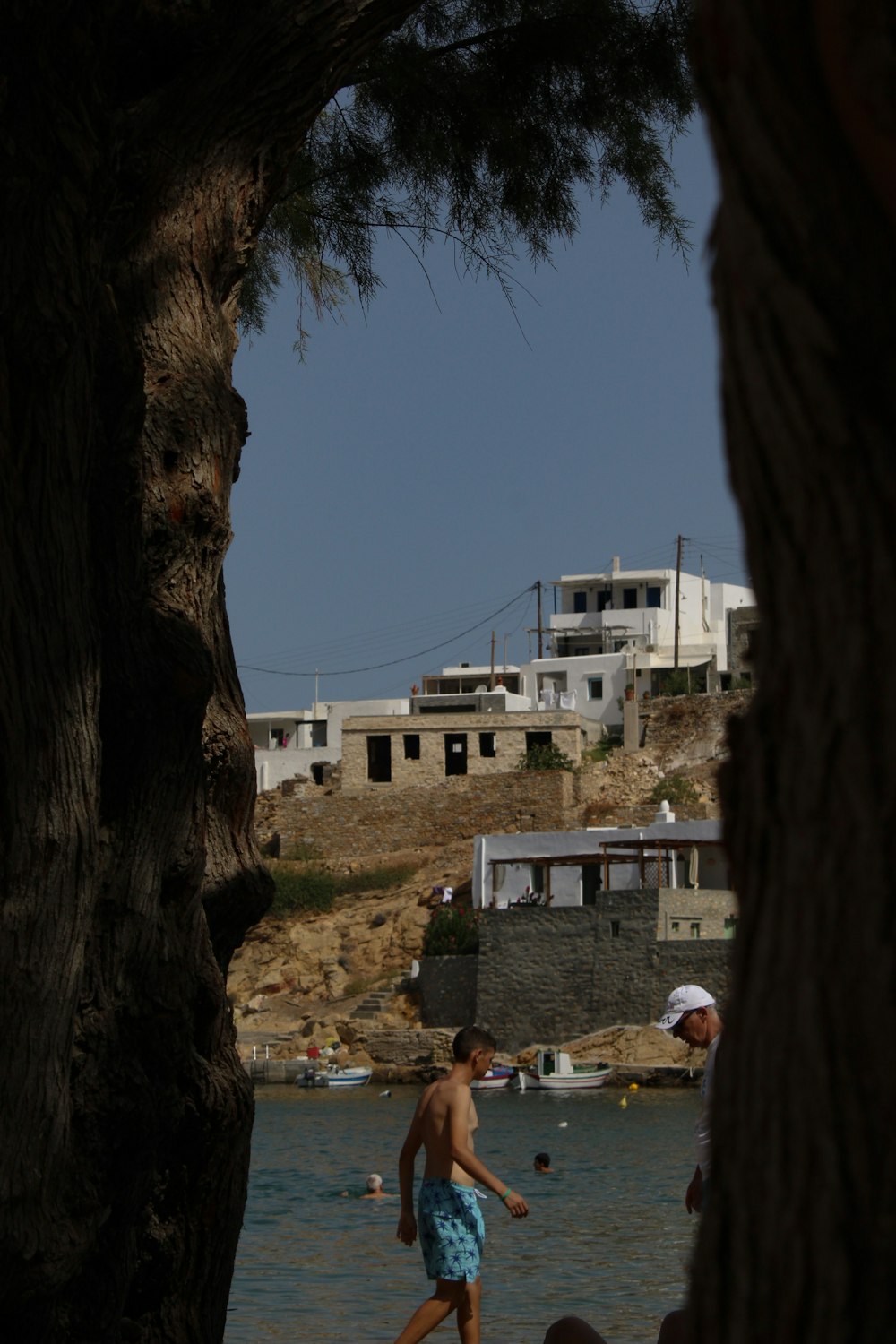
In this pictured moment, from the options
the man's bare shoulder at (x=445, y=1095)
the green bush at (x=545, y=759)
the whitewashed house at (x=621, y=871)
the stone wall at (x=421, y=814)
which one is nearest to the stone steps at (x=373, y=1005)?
the whitewashed house at (x=621, y=871)

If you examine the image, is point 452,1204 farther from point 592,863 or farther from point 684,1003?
point 592,863

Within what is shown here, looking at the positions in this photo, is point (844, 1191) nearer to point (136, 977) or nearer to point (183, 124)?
point (136, 977)

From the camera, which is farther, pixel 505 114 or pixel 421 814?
pixel 421 814

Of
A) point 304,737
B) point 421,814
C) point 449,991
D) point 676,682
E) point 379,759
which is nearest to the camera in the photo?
point 449,991

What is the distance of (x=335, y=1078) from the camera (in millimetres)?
→ 34000

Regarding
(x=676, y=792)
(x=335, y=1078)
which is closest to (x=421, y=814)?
(x=676, y=792)

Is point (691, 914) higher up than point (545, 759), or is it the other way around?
point (545, 759)

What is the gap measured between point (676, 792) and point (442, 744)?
8106mm

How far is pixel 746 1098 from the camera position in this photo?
140 cm

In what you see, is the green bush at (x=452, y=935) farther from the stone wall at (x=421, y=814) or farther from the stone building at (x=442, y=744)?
the stone building at (x=442, y=744)

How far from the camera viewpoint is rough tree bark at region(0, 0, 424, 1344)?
339 cm

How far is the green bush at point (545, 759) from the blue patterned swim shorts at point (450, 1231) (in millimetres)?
43440

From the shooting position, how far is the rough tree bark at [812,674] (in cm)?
130

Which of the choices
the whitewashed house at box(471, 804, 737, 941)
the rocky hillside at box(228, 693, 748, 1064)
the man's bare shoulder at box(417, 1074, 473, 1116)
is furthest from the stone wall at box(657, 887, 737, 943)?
the man's bare shoulder at box(417, 1074, 473, 1116)
